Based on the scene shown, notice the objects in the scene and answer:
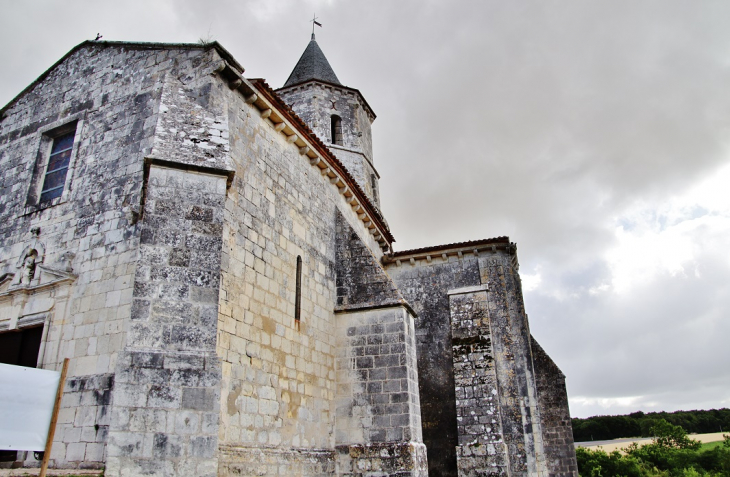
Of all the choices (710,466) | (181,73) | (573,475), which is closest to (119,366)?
(181,73)

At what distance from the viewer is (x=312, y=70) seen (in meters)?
18.9

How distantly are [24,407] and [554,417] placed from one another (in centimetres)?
1309

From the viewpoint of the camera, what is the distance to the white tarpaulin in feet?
16.6

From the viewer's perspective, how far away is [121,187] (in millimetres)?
6918

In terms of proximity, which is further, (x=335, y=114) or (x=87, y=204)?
(x=335, y=114)

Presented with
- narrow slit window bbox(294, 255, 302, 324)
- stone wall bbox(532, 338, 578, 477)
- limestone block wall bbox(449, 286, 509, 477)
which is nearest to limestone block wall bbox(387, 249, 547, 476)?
limestone block wall bbox(449, 286, 509, 477)

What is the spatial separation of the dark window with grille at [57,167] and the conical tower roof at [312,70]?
11185 millimetres

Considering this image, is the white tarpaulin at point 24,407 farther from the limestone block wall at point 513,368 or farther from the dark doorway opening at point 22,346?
the limestone block wall at point 513,368

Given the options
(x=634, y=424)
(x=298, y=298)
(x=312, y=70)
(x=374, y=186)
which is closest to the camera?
(x=298, y=298)

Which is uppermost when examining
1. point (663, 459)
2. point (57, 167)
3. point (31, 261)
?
point (57, 167)

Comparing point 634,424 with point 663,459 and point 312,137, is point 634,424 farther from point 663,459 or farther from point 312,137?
point 312,137

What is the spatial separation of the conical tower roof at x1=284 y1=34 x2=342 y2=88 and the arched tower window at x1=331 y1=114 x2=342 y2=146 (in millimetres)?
1399

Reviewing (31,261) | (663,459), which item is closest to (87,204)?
(31,261)

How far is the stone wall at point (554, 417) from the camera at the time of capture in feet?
44.2
